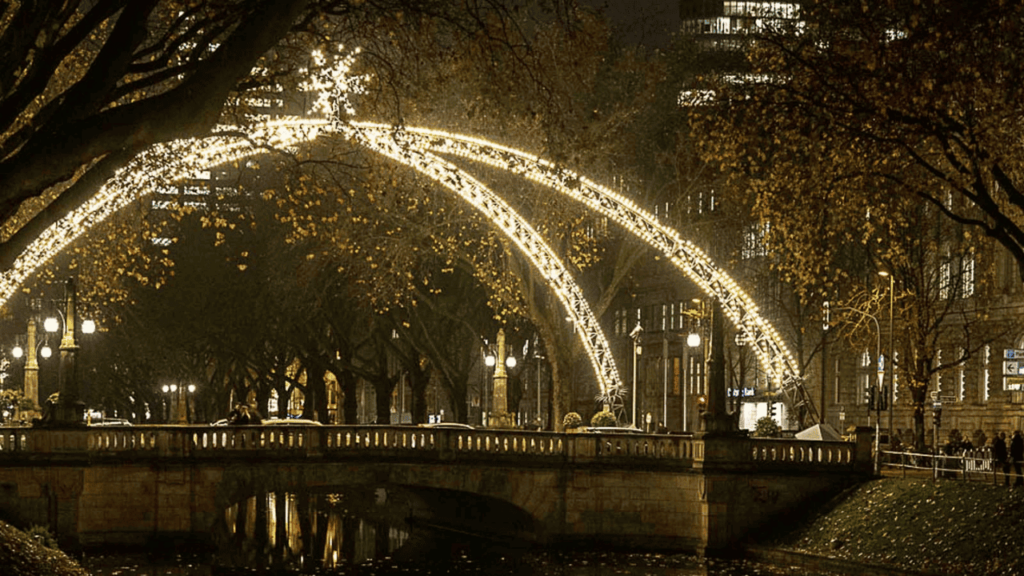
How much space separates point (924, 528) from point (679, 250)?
10.3 m

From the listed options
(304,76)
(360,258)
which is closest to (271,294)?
(360,258)

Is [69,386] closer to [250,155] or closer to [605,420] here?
[250,155]

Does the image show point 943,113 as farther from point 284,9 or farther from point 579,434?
point 579,434

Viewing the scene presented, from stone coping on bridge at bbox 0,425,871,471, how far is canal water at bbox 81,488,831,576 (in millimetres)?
2413

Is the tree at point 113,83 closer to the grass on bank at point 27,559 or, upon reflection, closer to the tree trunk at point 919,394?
the grass on bank at point 27,559

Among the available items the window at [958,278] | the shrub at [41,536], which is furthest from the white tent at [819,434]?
the shrub at [41,536]

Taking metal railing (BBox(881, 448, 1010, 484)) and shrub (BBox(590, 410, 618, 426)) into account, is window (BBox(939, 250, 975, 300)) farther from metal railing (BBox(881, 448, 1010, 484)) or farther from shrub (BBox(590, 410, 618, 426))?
shrub (BBox(590, 410, 618, 426))

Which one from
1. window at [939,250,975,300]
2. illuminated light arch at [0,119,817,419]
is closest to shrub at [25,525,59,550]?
illuminated light arch at [0,119,817,419]

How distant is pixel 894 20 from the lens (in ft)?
102

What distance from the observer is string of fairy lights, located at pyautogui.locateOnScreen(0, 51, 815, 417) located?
121ft

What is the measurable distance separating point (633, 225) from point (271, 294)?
85.0ft

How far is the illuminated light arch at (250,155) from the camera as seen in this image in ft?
121

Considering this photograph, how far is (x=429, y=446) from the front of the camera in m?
48.8

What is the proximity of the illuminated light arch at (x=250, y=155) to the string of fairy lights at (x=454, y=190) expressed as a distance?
0.13ft
